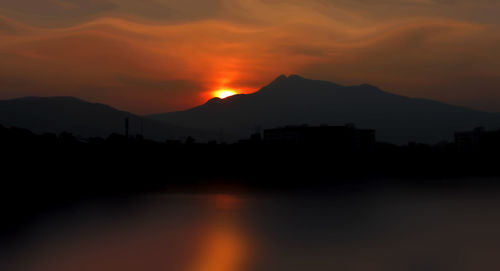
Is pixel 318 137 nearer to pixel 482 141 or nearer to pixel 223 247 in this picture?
pixel 482 141

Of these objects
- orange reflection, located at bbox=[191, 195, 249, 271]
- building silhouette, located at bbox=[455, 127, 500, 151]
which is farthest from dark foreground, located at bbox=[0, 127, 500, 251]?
orange reflection, located at bbox=[191, 195, 249, 271]

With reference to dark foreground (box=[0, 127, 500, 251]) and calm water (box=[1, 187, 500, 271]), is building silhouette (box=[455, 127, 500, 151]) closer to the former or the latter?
dark foreground (box=[0, 127, 500, 251])

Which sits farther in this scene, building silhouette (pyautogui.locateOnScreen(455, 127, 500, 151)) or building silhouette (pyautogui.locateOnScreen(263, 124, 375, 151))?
building silhouette (pyautogui.locateOnScreen(455, 127, 500, 151))

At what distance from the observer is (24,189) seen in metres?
72.7

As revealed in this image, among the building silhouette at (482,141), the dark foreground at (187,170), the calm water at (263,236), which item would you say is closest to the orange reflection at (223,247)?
the calm water at (263,236)

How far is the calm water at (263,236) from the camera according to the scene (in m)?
31.7

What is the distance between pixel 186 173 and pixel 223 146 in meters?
24.1

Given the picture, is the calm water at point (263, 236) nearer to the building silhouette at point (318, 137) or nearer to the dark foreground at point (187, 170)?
the dark foreground at point (187, 170)

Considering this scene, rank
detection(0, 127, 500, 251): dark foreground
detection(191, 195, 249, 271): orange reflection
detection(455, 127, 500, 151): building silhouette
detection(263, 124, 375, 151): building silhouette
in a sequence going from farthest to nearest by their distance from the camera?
1. detection(455, 127, 500, 151): building silhouette
2. detection(263, 124, 375, 151): building silhouette
3. detection(0, 127, 500, 251): dark foreground
4. detection(191, 195, 249, 271): orange reflection

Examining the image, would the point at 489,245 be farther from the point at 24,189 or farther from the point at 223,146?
the point at 223,146

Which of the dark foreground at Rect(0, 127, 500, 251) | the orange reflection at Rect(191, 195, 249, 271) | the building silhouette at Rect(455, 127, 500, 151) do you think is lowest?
the orange reflection at Rect(191, 195, 249, 271)

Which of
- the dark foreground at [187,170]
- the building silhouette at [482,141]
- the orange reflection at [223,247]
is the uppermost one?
the building silhouette at [482,141]

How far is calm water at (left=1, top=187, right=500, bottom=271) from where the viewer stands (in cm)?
3167

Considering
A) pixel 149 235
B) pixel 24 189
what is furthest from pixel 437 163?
pixel 149 235
